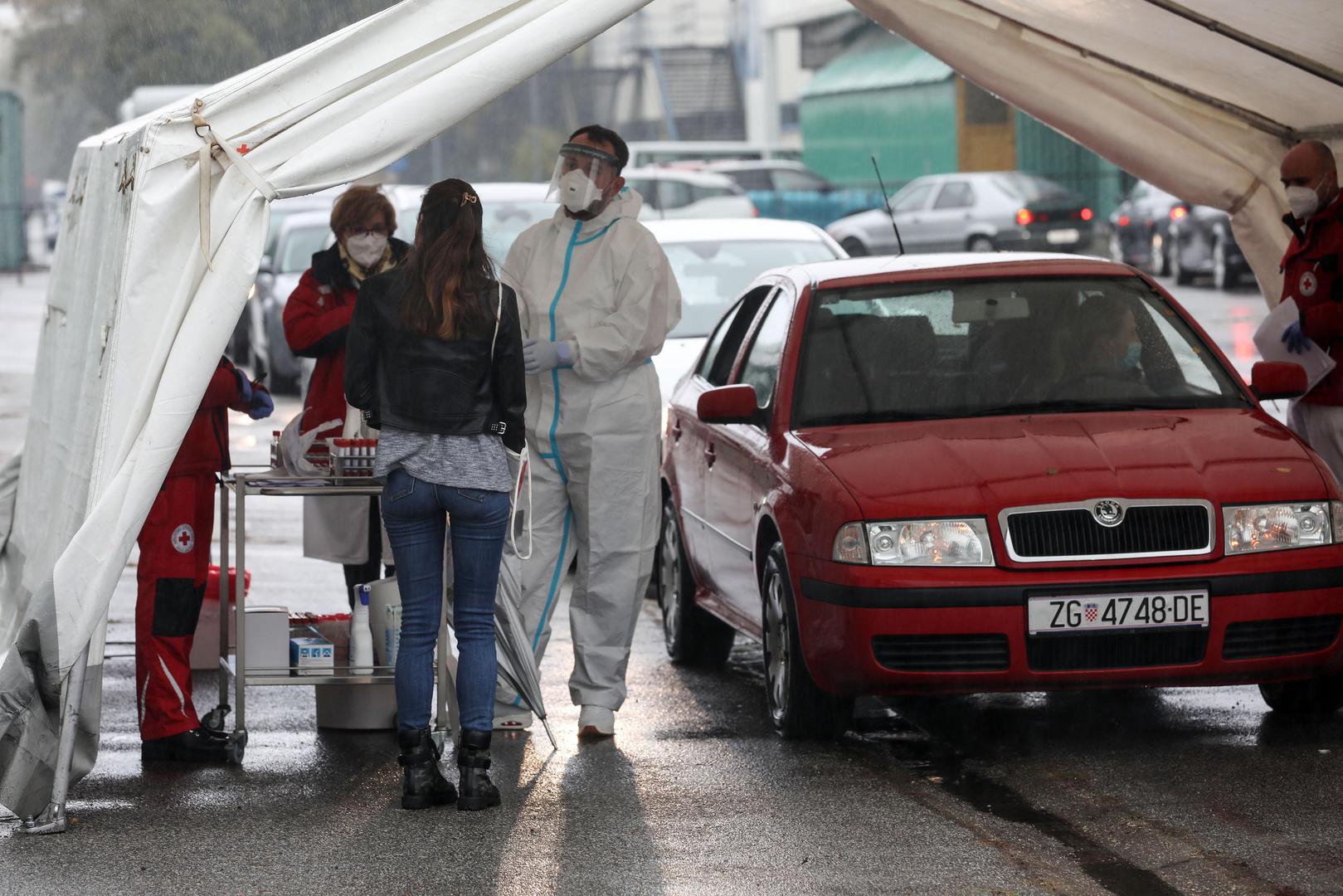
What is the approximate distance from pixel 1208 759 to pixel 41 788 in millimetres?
3540

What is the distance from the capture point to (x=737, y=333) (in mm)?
8461

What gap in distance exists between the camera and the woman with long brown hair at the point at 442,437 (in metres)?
5.98

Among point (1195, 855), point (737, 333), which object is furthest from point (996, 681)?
point (737, 333)

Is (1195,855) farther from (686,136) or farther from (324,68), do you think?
(686,136)

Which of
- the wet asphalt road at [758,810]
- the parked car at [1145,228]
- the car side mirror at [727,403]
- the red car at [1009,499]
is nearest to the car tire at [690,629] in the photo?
the red car at [1009,499]

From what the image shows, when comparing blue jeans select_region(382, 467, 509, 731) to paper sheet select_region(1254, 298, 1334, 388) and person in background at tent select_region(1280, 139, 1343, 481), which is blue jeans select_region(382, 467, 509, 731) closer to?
paper sheet select_region(1254, 298, 1334, 388)

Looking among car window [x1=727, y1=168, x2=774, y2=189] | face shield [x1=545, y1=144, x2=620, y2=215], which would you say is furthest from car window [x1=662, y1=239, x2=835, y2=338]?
car window [x1=727, y1=168, x2=774, y2=189]

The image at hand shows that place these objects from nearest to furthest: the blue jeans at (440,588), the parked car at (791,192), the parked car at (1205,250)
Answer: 1. the blue jeans at (440,588)
2. the parked car at (1205,250)
3. the parked car at (791,192)

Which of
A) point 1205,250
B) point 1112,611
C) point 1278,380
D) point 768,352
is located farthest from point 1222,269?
point 1112,611

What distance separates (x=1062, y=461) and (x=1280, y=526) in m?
0.70

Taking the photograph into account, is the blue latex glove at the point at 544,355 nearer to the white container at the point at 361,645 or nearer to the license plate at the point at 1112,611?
the white container at the point at 361,645

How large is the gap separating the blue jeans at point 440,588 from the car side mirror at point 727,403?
4.12 feet

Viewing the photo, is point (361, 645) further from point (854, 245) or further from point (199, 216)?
point (854, 245)

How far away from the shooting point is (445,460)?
19.7ft
